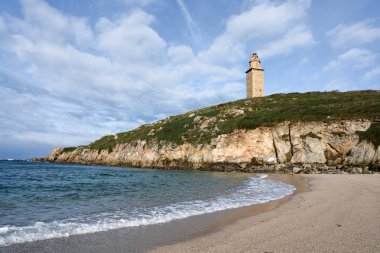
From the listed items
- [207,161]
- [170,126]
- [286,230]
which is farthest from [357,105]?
[286,230]

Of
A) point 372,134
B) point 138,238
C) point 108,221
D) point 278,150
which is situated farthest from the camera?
point 278,150

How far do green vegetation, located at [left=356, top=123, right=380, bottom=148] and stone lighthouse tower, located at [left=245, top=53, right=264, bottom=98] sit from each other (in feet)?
147

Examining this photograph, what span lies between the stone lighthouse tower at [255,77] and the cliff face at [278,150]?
36038 millimetres

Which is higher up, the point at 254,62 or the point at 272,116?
the point at 254,62

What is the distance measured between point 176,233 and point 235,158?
119ft

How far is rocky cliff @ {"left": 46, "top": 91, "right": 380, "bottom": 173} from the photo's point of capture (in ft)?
111

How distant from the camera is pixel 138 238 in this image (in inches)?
280

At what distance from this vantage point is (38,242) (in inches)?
267

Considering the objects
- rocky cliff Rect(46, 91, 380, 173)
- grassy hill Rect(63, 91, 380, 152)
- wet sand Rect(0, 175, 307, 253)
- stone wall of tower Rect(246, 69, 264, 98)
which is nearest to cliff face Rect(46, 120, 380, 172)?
rocky cliff Rect(46, 91, 380, 173)

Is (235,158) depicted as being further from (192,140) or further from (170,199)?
(170,199)

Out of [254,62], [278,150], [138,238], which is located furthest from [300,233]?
[254,62]

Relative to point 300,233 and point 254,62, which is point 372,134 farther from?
point 254,62

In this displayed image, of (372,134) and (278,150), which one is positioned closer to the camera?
(372,134)

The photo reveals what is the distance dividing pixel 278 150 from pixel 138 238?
118 ft
